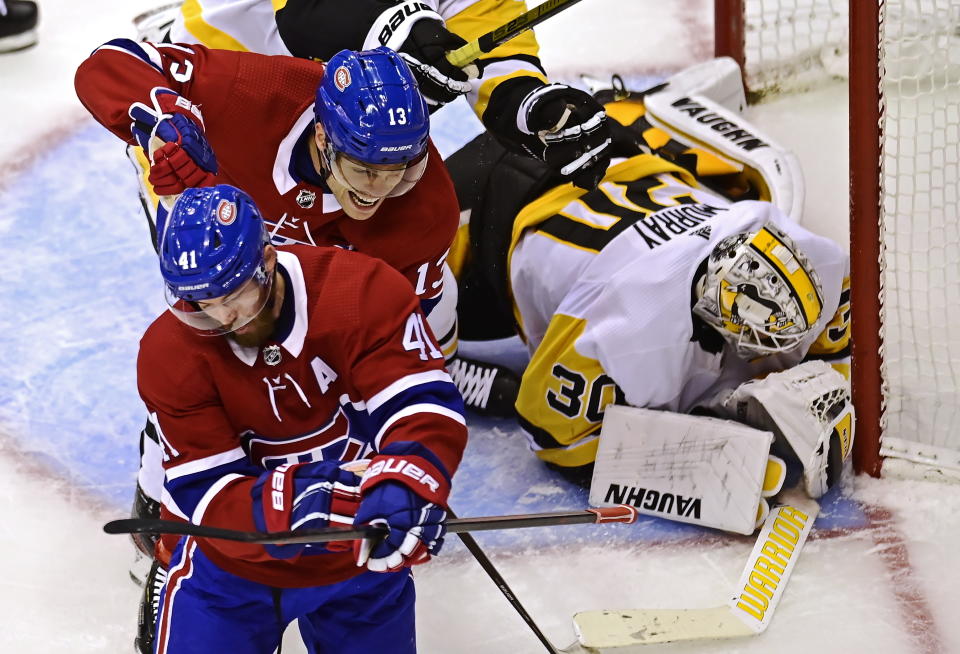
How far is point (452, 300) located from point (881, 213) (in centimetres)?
102

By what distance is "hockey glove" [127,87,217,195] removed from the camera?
2.40m

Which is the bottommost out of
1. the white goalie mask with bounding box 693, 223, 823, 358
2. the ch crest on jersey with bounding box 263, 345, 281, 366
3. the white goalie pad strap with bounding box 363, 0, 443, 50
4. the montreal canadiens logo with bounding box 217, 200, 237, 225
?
the white goalie mask with bounding box 693, 223, 823, 358

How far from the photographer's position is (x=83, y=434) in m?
3.45

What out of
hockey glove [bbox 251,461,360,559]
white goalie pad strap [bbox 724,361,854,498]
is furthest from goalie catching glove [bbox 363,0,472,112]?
hockey glove [bbox 251,461,360,559]

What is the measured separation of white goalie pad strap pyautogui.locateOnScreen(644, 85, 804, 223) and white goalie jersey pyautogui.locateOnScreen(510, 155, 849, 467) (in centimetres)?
56

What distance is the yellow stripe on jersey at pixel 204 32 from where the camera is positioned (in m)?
3.22

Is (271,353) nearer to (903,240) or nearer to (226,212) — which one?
(226,212)

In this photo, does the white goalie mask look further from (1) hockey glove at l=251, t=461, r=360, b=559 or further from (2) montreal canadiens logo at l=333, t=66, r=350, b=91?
(1) hockey glove at l=251, t=461, r=360, b=559

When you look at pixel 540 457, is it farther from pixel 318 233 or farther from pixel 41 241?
pixel 41 241

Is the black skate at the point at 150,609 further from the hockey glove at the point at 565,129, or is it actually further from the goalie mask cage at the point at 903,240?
the goalie mask cage at the point at 903,240

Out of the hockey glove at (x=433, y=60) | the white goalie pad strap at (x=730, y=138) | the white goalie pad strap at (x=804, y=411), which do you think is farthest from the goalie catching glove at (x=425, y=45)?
the white goalie pad strap at (x=730, y=138)

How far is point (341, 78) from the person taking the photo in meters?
2.43

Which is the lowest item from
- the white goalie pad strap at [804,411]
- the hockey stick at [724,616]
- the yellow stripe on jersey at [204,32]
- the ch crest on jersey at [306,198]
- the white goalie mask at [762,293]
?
the hockey stick at [724,616]

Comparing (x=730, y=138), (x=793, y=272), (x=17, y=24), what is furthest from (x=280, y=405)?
(x=17, y=24)
